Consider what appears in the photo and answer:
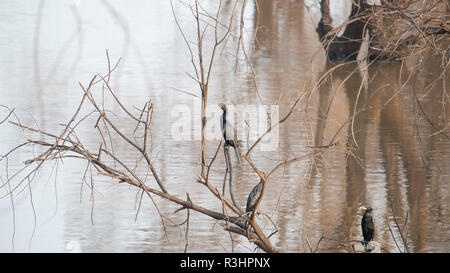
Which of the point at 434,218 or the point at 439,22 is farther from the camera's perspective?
A: the point at 434,218

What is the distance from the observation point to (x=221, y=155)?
5.37 metres

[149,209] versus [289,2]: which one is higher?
[289,2]

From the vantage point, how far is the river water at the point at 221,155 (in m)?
3.72

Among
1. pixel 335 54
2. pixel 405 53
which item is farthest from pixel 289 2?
pixel 405 53

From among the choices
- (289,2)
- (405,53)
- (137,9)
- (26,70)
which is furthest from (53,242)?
(289,2)

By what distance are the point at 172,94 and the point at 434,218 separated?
3.36m

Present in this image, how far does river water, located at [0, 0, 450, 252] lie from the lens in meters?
3.72

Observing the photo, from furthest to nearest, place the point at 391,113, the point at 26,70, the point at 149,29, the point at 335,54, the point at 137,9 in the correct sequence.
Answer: the point at 137,9 < the point at 149,29 < the point at 335,54 < the point at 26,70 < the point at 391,113

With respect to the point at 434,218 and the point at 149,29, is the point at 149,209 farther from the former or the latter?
the point at 149,29

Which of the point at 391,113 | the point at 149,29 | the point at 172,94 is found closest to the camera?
the point at 391,113

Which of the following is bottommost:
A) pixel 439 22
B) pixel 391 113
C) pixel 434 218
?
pixel 434 218

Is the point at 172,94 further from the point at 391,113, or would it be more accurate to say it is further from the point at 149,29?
the point at 149,29

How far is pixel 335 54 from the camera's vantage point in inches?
346

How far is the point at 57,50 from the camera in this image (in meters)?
9.00
